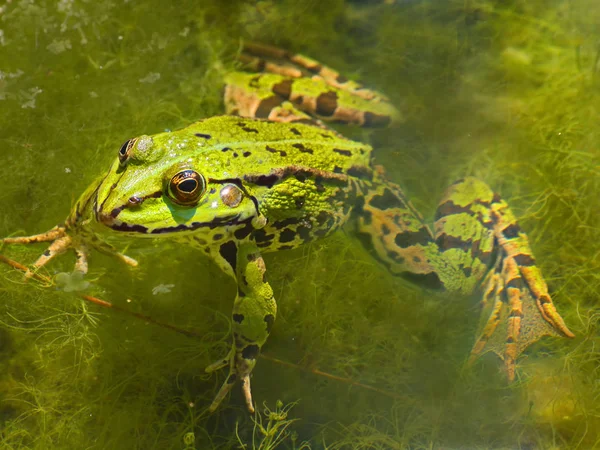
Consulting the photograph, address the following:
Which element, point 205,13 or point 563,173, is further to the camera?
point 205,13

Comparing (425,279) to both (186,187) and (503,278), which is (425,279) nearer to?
(503,278)

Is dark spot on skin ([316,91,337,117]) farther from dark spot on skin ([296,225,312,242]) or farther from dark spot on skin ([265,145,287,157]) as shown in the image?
dark spot on skin ([296,225,312,242])

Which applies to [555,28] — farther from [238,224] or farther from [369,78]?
[238,224]

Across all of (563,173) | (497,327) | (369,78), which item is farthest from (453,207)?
(369,78)

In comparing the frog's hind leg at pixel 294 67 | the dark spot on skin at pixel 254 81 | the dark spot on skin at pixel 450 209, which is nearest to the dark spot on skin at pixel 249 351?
the dark spot on skin at pixel 450 209

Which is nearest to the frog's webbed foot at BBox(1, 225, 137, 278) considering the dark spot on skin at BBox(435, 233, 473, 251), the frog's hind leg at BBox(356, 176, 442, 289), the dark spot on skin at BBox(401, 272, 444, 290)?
the frog's hind leg at BBox(356, 176, 442, 289)

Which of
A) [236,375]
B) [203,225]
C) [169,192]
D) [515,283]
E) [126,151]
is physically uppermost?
[126,151]

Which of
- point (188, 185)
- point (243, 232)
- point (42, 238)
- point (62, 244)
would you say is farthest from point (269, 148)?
point (42, 238)
